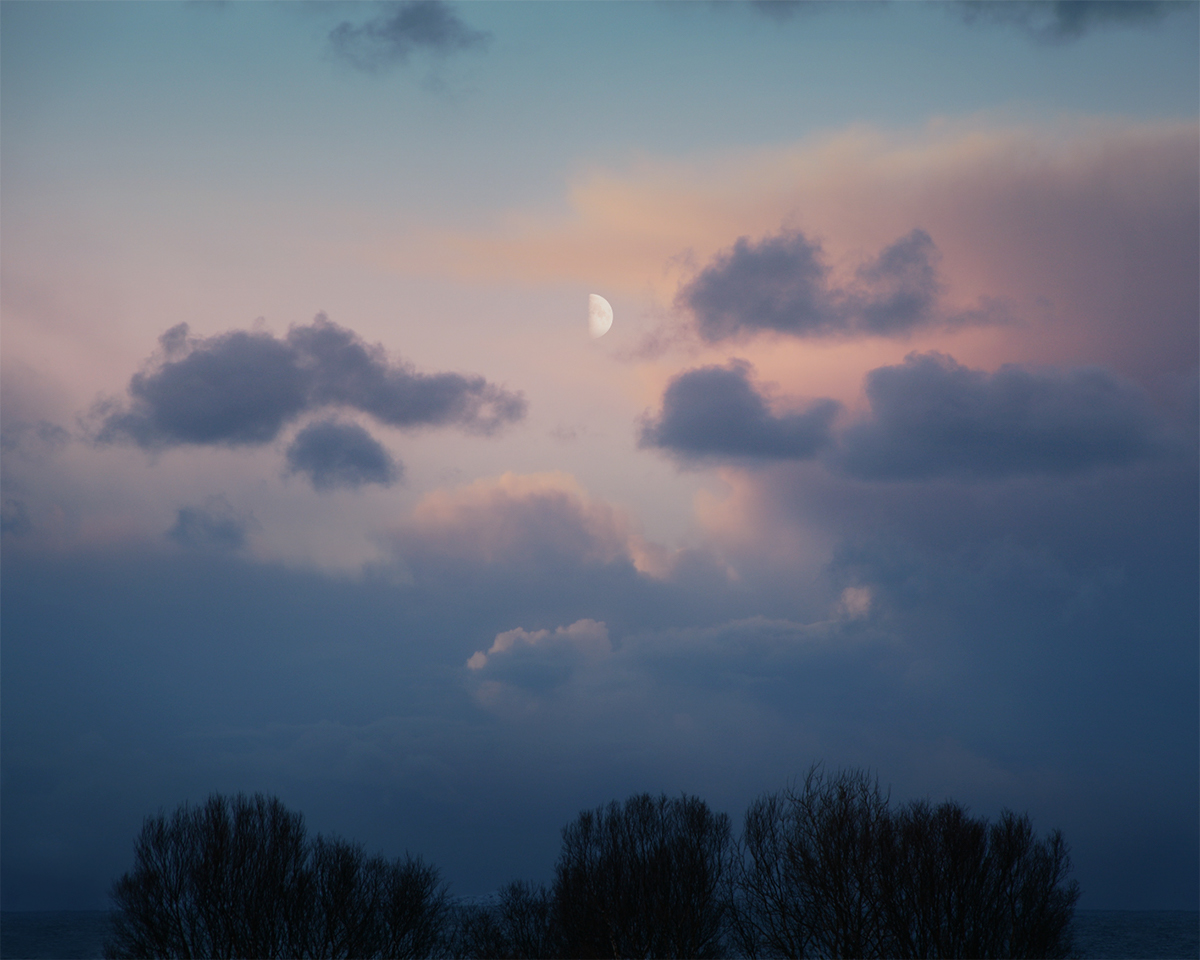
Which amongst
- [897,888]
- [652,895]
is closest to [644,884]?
[652,895]

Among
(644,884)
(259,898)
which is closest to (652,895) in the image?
(644,884)

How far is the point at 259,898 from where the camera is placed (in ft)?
143

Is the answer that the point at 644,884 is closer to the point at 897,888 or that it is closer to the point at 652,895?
the point at 652,895

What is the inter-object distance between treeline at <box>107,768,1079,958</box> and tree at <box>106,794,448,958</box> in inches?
2.5

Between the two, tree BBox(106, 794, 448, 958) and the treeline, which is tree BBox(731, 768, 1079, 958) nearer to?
the treeline

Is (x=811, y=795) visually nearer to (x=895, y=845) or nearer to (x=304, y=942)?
(x=895, y=845)

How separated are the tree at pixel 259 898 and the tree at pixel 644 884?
26.3ft

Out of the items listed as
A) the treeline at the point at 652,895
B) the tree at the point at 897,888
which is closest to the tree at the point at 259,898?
the treeline at the point at 652,895

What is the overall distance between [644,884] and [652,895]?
65 cm

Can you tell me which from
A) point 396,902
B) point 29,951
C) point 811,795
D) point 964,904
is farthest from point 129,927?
point 29,951

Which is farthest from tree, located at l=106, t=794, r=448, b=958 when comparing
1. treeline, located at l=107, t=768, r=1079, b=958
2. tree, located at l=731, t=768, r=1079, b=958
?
tree, located at l=731, t=768, r=1079, b=958

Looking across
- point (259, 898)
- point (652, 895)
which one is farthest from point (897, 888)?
point (259, 898)

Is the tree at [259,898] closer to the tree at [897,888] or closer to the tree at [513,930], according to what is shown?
the tree at [513,930]

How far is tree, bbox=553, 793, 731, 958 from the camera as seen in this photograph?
43.8 metres
